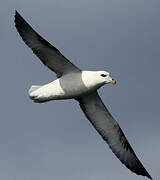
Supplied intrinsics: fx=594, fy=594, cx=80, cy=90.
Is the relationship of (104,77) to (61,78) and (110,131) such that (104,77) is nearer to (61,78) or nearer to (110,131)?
(61,78)

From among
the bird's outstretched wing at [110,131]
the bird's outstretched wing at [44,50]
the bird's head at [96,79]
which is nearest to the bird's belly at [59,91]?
the bird's head at [96,79]

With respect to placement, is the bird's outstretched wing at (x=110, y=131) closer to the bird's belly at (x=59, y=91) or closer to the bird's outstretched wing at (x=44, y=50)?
the bird's belly at (x=59, y=91)

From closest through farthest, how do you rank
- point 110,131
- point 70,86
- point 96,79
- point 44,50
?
point 96,79 < point 70,86 < point 44,50 < point 110,131

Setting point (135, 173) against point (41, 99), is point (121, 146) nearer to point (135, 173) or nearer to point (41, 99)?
point (135, 173)

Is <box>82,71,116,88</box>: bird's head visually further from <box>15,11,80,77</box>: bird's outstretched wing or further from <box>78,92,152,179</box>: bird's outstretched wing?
<box>78,92,152,179</box>: bird's outstretched wing

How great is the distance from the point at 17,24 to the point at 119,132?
16.6ft

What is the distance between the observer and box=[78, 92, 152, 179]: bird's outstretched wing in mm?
19562

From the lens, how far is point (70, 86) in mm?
17969

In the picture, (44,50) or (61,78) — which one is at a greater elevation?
(44,50)

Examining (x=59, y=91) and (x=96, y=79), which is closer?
(x=96, y=79)

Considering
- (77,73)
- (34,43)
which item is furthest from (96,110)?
(34,43)

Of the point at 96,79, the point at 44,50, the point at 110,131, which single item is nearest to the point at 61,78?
the point at 44,50

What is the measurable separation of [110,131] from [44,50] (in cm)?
377

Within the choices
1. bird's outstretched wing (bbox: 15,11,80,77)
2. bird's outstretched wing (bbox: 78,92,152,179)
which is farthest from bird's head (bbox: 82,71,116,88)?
bird's outstretched wing (bbox: 78,92,152,179)
